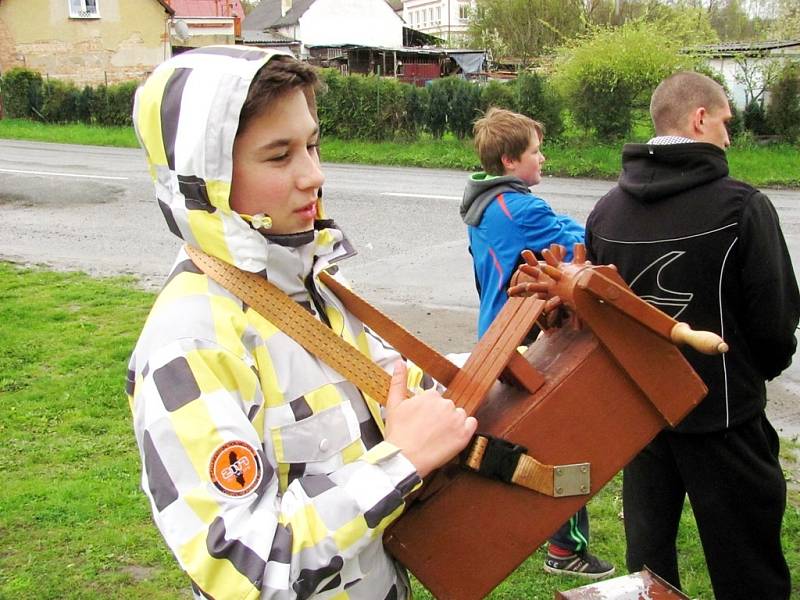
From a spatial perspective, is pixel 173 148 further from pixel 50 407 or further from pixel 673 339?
pixel 50 407

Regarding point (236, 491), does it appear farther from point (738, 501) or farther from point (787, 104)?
point (787, 104)

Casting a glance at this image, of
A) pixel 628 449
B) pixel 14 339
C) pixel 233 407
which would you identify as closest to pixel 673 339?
pixel 628 449

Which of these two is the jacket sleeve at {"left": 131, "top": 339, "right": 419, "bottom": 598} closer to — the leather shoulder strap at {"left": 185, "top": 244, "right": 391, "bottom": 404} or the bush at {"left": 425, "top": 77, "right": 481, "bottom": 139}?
the leather shoulder strap at {"left": 185, "top": 244, "right": 391, "bottom": 404}

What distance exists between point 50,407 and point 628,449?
4.17 meters

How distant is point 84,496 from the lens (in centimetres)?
393

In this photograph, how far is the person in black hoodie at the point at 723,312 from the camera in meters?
2.56

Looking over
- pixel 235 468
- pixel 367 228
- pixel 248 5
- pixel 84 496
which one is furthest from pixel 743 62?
pixel 248 5

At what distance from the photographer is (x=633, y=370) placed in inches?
63.3

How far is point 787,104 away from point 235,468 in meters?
16.8

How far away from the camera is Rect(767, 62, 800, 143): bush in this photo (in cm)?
1550

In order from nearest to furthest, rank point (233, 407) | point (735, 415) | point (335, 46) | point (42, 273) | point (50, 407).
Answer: point (233, 407) < point (735, 415) < point (50, 407) < point (42, 273) < point (335, 46)

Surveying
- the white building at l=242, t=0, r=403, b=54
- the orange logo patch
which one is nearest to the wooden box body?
the orange logo patch

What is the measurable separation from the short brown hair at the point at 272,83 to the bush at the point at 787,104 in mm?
16243

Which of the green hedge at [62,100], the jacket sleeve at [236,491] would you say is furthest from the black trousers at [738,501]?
the green hedge at [62,100]
